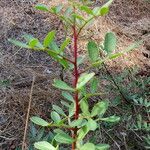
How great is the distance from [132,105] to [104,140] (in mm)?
320

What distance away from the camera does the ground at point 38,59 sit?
203cm

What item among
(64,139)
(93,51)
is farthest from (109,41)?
(64,139)

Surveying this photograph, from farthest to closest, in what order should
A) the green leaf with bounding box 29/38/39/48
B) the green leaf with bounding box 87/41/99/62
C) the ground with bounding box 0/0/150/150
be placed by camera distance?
the ground with bounding box 0/0/150/150 → the green leaf with bounding box 87/41/99/62 → the green leaf with bounding box 29/38/39/48

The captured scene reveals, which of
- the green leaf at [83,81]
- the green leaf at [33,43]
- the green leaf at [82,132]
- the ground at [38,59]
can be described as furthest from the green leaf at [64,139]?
the ground at [38,59]

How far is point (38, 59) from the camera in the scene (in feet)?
8.71

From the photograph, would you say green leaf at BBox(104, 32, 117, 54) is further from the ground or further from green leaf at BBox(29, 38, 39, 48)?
the ground

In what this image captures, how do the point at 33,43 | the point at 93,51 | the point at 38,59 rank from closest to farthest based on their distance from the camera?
the point at 33,43, the point at 93,51, the point at 38,59

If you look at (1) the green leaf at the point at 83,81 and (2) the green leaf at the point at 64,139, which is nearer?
(1) the green leaf at the point at 83,81

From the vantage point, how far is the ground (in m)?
2.03

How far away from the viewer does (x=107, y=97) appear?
2.25m

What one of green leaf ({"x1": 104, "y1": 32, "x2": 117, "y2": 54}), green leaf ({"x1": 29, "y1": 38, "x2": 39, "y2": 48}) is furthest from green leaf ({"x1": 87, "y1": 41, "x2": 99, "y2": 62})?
green leaf ({"x1": 29, "y1": 38, "x2": 39, "y2": 48})

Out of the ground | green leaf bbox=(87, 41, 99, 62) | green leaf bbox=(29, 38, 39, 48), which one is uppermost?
green leaf bbox=(29, 38, 39, 48)

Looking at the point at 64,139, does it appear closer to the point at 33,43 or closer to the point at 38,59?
the point at 33,43

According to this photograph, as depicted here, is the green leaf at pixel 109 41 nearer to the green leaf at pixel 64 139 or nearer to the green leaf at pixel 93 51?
the green leaf at pixel 93 51
